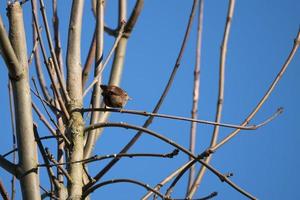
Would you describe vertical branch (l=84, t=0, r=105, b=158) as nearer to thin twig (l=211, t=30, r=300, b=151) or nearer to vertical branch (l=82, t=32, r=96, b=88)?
vertical branch (l=82, t=32, r=96, b=88)

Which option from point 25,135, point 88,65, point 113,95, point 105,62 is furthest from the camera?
point 113,95

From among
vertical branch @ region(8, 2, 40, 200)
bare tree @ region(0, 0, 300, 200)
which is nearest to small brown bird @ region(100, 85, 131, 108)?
bare tree @ region(0, 0, 300, 200)

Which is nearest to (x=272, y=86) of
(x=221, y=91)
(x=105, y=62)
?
(x=221, y=91)

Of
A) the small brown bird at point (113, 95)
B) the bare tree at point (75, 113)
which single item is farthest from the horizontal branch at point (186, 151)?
the small brown bird at point (113, 95)

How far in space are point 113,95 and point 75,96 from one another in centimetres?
73

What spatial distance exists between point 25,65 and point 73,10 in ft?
2.64

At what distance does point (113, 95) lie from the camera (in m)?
2.86

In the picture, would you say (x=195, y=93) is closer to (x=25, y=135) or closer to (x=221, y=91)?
(x=221, y=91)

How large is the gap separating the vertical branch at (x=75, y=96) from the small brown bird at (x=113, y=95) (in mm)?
398

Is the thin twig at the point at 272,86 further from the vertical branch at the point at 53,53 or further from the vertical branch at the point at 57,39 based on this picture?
the vertical branch at the point at 57,39

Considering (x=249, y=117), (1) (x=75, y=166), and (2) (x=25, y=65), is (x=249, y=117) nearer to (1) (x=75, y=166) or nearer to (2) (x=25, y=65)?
(1) (x=75, y=166)

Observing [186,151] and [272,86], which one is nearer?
[186,151]

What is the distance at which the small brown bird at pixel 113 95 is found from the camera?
2.70 meters

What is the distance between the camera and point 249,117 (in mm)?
2246
